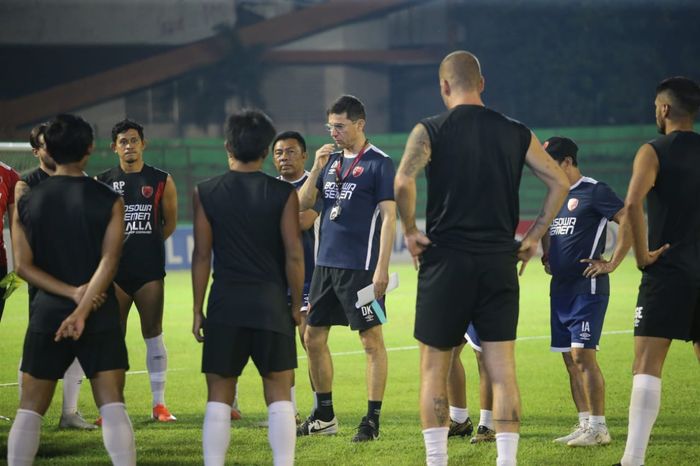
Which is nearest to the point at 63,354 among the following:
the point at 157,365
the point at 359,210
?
the point at 359,210

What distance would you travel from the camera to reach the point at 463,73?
614 centimetres

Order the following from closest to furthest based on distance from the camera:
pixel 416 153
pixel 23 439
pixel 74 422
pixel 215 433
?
1. pixel 23 439
2. pixel 215 433
3. pixel 416 153
4. pixel 74 422

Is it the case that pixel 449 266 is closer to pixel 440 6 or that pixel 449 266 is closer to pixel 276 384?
pixel 276 384

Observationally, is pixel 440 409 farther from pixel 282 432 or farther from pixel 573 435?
pixel 573 435

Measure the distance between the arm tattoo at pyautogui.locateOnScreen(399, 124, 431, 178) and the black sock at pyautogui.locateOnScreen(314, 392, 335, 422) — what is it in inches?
113

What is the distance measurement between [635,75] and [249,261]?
113 ft

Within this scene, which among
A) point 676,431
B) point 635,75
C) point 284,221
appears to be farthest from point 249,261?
point 635,75

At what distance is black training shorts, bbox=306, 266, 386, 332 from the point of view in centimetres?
825

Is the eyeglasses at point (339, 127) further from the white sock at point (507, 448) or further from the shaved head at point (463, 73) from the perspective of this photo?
the white sock at point (507, 448)

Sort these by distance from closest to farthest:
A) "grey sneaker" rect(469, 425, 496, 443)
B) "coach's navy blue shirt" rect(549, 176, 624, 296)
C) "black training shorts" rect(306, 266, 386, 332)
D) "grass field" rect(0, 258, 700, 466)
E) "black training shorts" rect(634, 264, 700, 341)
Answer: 1. "black training shorts" rect(634, 264, 700, 341)
2. "grass field" rect(0, 258, 700, 466)
3. "grey sneaker" rect(469, 425, 496, 443)
4. "coach's navy blue shirt" rect(549, 176, 624, 296)
5. "black training shorts" rect(306, 266, 386, 332)

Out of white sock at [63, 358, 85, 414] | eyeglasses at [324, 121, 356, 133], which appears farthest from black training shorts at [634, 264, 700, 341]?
white sock at [63, 358, 85, 414]

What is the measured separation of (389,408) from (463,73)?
4.15 m

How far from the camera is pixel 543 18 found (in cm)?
4028

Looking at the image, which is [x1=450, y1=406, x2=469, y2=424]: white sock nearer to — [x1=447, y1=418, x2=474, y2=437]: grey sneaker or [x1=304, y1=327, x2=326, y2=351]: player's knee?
[x1=447, y1=418, x2=474, y2=437]: grey sneaker
